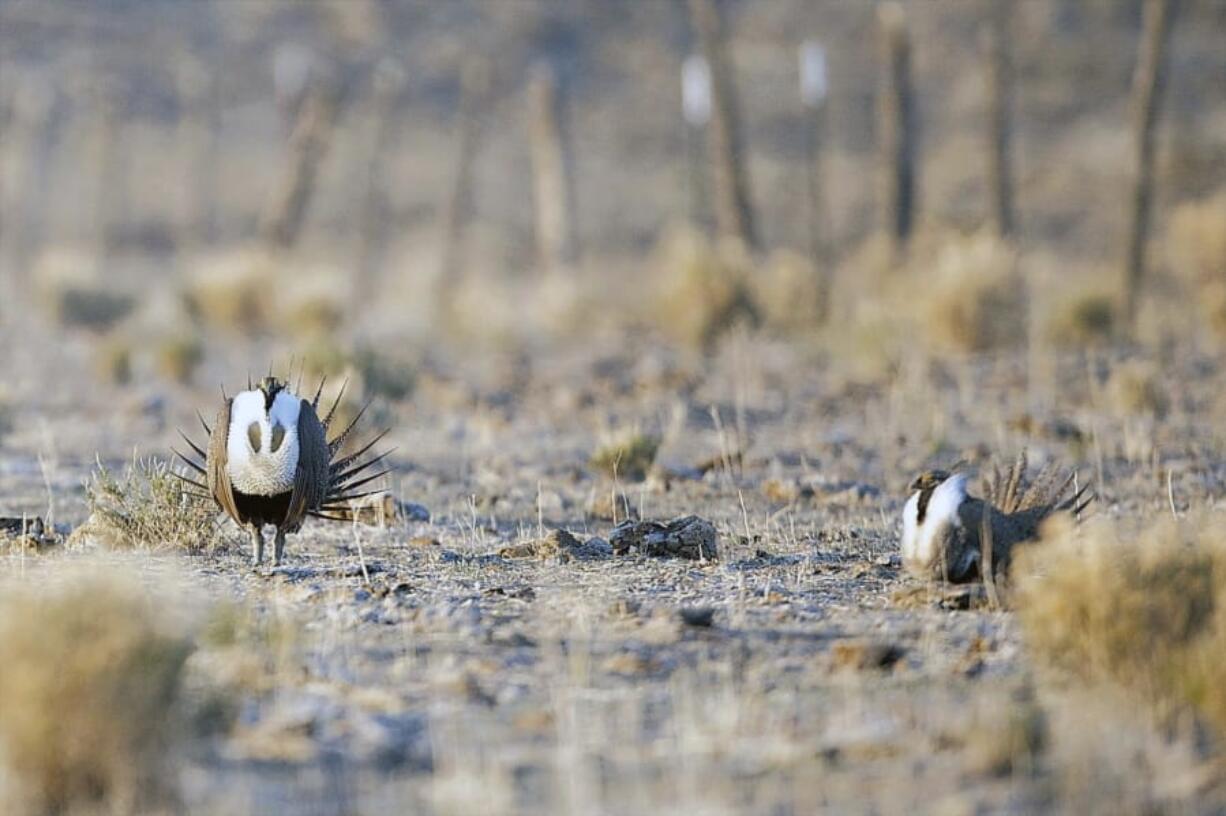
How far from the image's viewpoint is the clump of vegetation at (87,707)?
429 centimetres

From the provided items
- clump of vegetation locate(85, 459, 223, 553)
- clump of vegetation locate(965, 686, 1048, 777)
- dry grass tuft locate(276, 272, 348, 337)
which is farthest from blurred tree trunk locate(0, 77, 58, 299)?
clump of vegetation locate(965, 686, 1048, 777)

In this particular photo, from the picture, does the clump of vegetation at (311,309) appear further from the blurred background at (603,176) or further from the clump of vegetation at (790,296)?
the clump of vegetation at (790,296)

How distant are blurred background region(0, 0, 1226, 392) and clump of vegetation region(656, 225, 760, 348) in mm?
39

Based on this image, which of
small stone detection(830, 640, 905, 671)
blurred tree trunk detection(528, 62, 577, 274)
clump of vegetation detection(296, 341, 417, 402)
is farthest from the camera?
blurred tree trunk detection(528, 62, 577, 274)

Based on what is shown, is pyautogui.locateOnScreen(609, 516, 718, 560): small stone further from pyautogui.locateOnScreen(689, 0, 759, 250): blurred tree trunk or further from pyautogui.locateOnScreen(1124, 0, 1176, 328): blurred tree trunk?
pyautogui.locateOnScreen(689, 0, 759, 250): blurred tree trunk

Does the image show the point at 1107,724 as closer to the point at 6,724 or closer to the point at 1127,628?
the point at 1127,628

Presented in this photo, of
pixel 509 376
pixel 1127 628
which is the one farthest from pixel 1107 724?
pixel 509 376

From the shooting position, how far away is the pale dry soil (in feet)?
14.4

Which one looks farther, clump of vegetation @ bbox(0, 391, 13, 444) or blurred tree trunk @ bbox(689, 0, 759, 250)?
blurred tree trunk @ bbox(689, 0, 759, 250)

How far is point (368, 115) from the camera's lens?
54.4 meters

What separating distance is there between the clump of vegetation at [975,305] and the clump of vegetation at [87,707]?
12.9 m

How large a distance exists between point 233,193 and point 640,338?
100 ft

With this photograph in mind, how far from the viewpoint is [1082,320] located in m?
17.6

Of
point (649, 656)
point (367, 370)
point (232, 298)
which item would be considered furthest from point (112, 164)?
point (649, 656)
